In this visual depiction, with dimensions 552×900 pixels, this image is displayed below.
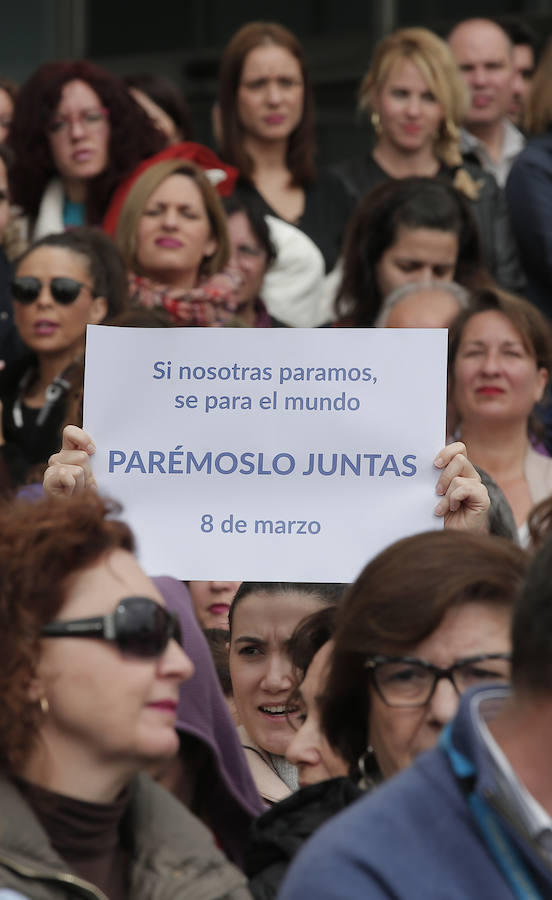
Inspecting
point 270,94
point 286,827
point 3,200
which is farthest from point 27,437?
point 286,827

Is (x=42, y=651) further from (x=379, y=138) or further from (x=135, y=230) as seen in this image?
(x=379, y=138)

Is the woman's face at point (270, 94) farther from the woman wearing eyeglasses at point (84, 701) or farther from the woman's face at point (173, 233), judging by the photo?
the woman wearing eyeglasses at point (84, 701)

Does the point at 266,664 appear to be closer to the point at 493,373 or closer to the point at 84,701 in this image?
the point at 84,701

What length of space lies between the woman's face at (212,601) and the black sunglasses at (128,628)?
225cm

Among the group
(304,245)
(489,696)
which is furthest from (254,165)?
(489,696)

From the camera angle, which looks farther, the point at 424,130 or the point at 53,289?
the point at 424,130

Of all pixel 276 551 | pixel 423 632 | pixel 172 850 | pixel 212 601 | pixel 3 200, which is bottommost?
pixel 212 601

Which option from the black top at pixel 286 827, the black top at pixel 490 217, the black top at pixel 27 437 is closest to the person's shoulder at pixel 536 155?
the black top at pixel 490 217

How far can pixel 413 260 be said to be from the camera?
6.79 meters

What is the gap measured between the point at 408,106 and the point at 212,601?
307 centimetres

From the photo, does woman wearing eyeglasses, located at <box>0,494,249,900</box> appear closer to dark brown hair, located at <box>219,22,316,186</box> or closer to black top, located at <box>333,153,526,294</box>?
black top, located at <box>333,153,526,294</box>

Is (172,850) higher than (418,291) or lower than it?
lower

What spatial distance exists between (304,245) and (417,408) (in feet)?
10.3

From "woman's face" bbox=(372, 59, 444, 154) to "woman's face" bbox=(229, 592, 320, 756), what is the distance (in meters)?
3.60
